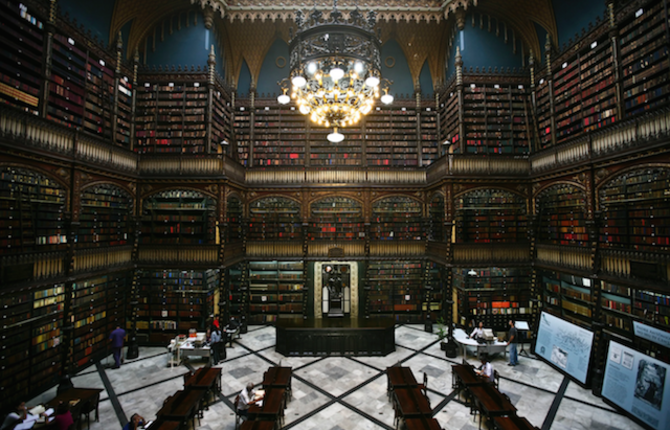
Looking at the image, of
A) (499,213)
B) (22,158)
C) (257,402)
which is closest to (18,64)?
(22,158)

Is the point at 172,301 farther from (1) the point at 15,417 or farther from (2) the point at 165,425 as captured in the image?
(2) the point at 165,425

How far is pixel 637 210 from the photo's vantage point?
7012 mm

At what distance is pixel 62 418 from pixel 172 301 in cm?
488

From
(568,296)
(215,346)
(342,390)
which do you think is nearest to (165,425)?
(342,390)

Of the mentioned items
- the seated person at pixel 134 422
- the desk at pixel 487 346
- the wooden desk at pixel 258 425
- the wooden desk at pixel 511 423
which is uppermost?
the seated person at pixel 134 422

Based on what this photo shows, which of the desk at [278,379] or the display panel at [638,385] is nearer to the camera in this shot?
the display panel at [638,385]

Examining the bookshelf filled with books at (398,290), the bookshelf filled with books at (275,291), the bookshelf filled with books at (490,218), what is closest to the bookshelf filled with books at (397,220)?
the bookshelf filled with books at (398,290)

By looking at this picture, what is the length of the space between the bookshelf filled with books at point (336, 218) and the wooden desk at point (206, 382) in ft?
20.2

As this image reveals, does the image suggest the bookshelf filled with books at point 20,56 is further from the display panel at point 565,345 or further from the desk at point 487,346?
the display panel at point 565,345

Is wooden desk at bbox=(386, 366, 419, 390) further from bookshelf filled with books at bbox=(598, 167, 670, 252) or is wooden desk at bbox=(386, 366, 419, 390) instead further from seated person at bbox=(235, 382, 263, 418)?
bookshelf filled with books at bbox=(598, 167, 670, 252)

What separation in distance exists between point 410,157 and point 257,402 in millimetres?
9708

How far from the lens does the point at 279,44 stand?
1278cm

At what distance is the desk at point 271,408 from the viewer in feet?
16.5

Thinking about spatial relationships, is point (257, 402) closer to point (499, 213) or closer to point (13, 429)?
point (13, 429)
